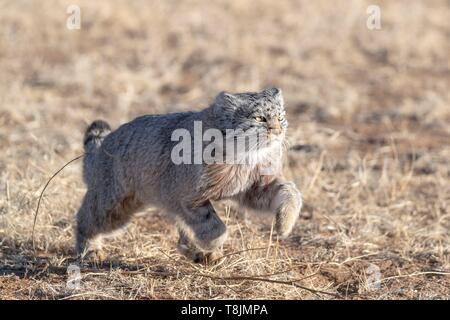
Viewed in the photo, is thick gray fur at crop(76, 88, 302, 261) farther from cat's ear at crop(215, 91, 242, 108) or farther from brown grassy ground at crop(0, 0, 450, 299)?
brown grassy ground at crop(0, 0, 450, 299)

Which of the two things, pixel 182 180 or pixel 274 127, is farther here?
pixel 182 180

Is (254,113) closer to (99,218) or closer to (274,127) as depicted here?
(274,127)

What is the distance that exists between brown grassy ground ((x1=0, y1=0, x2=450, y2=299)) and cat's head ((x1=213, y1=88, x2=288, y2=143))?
36.8 inches

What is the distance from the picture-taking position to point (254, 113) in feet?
18.3

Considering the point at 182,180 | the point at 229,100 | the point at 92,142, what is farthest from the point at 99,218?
the point at 229,100

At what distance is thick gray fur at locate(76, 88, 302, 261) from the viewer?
570 centimetres

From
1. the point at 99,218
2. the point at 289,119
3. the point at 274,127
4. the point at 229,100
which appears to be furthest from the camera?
the point at 289,119

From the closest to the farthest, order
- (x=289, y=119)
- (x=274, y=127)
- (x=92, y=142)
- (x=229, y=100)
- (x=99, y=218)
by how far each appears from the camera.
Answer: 1. (x=274, y=127)
2. (x=229, y=100)
3. (x=99, y=218)
4. (x=92, y=142)
5. (x=289, y=119)

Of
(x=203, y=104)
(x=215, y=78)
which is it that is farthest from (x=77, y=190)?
(x=215, y=78)

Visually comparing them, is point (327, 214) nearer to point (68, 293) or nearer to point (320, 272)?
point (320, 272)

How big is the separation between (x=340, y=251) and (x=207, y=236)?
4.54ft

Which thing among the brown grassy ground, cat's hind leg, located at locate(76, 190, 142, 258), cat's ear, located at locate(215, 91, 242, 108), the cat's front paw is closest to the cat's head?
cat's ear, located at locate(215, 91, 242, 108)

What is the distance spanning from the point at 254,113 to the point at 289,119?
5.25 metres
